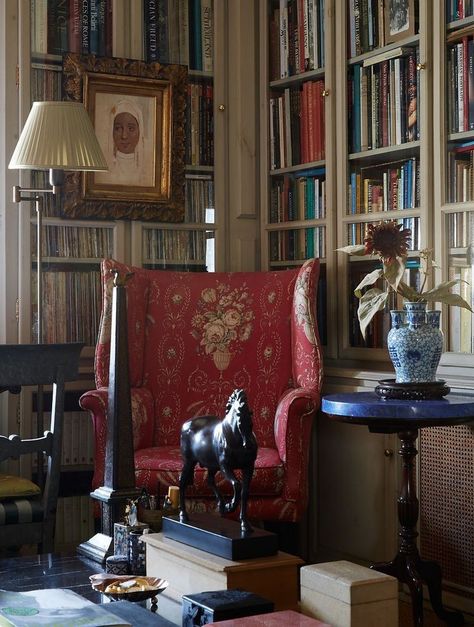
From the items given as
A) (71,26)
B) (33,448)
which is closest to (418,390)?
(33,448)

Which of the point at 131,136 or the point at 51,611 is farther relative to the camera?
the point at 131,136

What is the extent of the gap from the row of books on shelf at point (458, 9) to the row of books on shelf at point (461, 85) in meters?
0.08

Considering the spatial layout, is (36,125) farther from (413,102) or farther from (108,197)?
(413,102)

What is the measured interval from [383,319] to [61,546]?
Result: 155 cm

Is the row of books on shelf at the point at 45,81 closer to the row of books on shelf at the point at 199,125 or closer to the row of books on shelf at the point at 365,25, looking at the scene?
the row of books on shelf at the point at 199,125

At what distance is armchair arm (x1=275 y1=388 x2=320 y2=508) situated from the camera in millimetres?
3457

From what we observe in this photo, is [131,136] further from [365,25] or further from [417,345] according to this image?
[417,345]

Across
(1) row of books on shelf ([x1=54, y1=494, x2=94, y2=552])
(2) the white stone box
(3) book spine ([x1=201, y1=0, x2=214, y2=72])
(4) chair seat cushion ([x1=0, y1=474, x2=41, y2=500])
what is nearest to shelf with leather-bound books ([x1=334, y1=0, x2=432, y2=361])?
(3) book spine ([x1=201, y1=0, x2=214, y2=72])

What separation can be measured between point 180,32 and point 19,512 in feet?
7.40

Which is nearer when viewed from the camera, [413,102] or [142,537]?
[142,537]

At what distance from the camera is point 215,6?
4395 millimetres

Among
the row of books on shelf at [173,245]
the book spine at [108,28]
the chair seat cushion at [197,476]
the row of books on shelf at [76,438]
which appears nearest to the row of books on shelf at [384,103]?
the row of books on shelf at [173,245]

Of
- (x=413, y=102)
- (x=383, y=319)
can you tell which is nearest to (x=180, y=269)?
(x=383, y=319)

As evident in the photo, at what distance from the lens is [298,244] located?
4.24m
